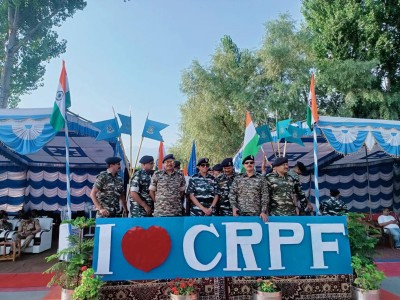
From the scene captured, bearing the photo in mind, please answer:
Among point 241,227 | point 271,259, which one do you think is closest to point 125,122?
point 241,227

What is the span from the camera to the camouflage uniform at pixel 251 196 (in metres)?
3.73

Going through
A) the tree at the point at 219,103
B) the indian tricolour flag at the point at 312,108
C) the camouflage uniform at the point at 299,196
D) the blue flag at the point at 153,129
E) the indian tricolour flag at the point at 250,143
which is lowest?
the camouflage uniform at the point at 299,196

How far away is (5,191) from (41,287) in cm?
737

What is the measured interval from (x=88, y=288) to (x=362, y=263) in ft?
10.4

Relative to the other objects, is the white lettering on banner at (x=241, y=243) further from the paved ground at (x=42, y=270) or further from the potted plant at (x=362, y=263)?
the paved ground at (x=42, y=270)

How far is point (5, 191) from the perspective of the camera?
10.6 metres

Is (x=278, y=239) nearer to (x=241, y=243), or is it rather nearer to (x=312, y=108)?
(x=241, y=243)

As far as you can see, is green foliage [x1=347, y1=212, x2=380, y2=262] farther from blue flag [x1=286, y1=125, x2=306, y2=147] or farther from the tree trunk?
the tree trunk

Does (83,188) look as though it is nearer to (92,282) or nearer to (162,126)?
(162,126)

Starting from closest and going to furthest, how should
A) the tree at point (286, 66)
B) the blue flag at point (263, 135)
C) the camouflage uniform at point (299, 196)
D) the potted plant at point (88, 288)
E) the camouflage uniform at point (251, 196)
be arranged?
1. the potted plant at point (88, 288)
2. the camouflage uniform at point (251, 196)
3. the camouflage uniform at point (299, 196)
4. the blue flag at point (263, 135)
5. the tree at point (286, 66)

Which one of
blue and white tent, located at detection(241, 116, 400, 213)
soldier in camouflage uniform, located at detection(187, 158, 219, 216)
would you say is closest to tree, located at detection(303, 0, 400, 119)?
blue and white tent, located at detection(241, 116, 400, 213)

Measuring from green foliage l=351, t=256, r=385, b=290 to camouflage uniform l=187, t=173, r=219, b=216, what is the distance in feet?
6.14

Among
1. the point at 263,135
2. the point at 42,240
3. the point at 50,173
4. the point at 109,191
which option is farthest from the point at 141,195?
the point at 50,173

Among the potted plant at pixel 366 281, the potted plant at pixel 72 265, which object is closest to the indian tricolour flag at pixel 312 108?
the potted plant at pixel 366 281
